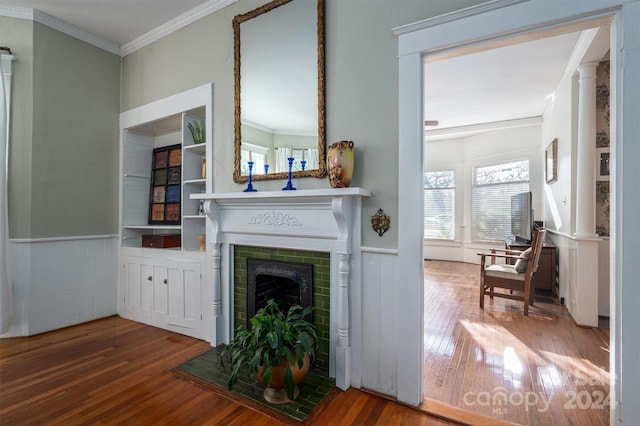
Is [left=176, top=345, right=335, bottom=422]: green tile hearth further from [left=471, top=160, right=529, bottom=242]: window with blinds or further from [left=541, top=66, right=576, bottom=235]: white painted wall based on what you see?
[left=471, top=160, right=529, bottom=242]: window with blinds

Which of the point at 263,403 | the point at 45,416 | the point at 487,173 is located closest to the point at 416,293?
the point at 263,403

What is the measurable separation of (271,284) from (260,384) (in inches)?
30.1

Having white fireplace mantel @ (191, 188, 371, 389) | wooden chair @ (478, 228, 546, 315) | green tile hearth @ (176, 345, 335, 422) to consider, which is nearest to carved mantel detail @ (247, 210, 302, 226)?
white fireplace mantel @ (191, 188, 371, 389)

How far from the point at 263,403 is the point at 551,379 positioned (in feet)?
6.53

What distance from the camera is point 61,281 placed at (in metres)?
3.19

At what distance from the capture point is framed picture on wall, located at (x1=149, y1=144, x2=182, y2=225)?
11.3 feet

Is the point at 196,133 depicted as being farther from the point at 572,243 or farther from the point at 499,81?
the point at 572,243

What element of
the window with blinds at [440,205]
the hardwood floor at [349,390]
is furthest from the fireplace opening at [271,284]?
the window with blinds at [440,205]

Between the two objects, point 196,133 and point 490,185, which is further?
point 490,185

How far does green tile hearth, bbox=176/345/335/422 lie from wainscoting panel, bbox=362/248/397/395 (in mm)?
306

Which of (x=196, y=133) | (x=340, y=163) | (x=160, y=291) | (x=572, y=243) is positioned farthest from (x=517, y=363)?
(x=196, y=133)

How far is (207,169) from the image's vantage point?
285 cm

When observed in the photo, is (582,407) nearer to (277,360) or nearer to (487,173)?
(277,360)

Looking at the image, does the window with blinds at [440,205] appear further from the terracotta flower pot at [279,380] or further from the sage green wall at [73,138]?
the sage green wall at [73,138]
